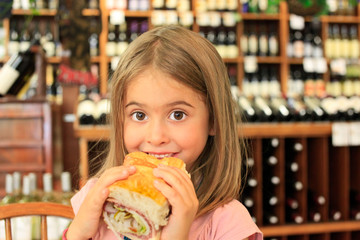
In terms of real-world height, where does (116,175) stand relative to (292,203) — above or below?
above

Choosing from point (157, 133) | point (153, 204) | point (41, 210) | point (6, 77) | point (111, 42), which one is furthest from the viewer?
point (111, 42)

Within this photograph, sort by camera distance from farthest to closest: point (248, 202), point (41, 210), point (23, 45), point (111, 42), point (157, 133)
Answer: point (111, 42) < point (23, 45) < point (248, 202) < point (41, 210) < point (157, 133)

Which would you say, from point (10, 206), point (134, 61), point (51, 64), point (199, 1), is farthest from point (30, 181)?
point (199, 1)

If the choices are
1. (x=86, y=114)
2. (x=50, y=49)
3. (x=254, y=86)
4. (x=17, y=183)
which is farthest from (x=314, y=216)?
(x=50, y=49)

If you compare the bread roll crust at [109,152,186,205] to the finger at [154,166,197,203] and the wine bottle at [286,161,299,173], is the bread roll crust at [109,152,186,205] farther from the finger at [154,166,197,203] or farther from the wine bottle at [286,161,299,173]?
the wine bottle at [286,161,299,173]

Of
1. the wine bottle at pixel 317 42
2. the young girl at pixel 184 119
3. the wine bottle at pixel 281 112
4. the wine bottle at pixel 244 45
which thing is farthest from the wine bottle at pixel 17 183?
the wine bottle at pixel 317 42

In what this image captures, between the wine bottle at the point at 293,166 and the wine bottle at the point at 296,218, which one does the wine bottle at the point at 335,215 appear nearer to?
the wine bottle at the point at 296,218

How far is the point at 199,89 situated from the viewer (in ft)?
3.08

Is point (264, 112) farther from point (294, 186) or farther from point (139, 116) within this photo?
point (139, 116)

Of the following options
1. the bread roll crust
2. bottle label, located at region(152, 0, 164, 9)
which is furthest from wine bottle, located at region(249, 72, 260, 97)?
the bread roll crust

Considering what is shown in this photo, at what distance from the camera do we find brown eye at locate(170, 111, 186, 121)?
0.90m

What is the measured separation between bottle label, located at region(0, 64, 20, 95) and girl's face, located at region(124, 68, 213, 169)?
1.34m

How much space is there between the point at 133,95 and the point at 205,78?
0.53 feet

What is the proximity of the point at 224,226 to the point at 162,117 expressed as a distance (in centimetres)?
26
